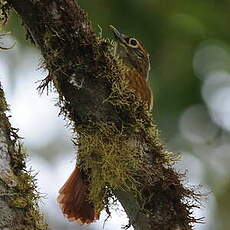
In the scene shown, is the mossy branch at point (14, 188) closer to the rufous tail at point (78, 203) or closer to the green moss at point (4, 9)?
the green moss at point (4, 9)

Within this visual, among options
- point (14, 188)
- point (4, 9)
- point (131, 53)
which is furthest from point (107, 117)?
point (131, 53)

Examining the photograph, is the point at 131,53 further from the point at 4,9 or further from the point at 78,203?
the point at 4,9

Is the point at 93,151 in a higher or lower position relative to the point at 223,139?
lower

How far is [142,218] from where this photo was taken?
2.56 meters

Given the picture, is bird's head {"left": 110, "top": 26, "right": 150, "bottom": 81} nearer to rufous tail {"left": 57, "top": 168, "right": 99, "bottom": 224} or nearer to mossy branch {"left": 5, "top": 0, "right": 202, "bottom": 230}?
rufous tail {"left": 57, "top": 168, "right": 99, "bottom": 224}

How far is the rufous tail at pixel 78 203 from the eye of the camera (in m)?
3.11

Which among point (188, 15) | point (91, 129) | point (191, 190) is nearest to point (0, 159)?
point (91, 129)

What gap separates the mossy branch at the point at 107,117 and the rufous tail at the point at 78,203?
1.38ft

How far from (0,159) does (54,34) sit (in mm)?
452

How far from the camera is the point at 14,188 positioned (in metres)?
2.40

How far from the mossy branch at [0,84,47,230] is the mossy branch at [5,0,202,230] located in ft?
0.76

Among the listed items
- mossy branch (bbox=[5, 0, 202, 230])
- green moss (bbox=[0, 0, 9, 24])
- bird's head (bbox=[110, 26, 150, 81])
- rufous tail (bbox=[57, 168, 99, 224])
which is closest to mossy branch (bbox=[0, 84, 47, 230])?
mossy branch (bbox=[5, 0, 202, 230])

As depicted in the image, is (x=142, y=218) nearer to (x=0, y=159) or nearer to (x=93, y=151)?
(x=93, y=151)

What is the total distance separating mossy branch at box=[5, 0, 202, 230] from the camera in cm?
258
